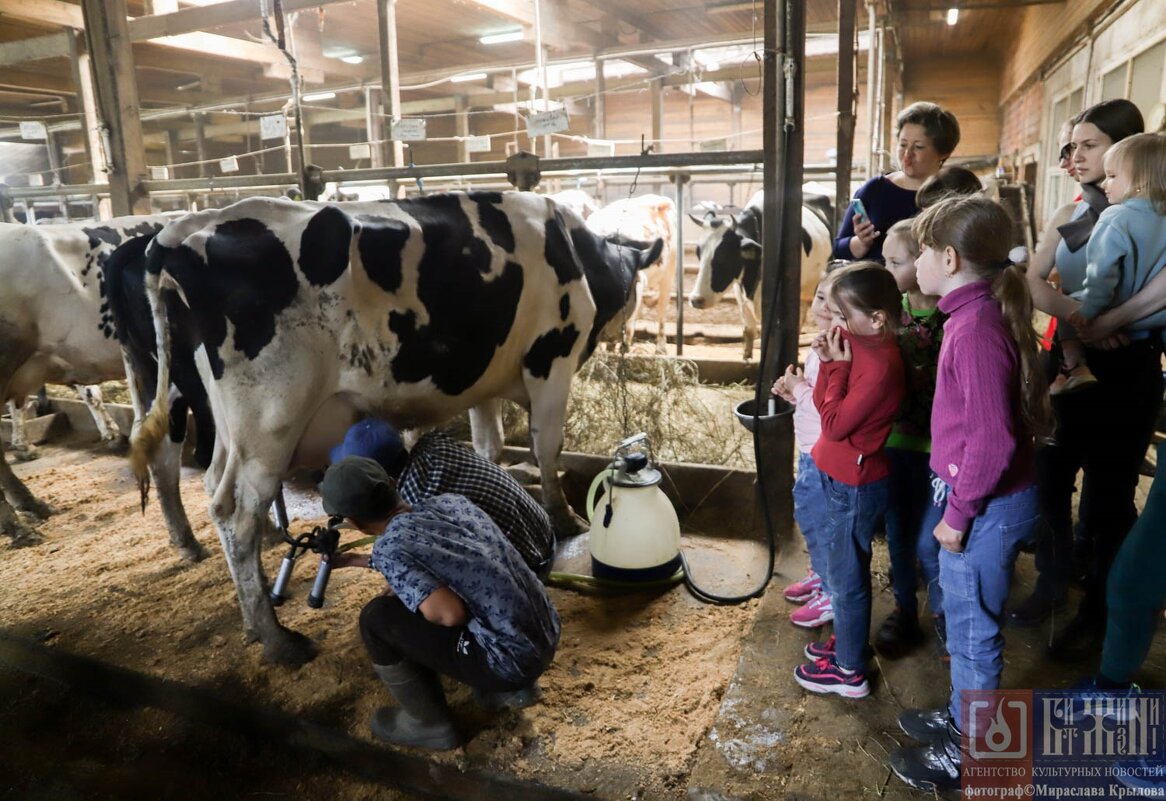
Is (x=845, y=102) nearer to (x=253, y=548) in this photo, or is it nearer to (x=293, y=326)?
(x=293, y=326)

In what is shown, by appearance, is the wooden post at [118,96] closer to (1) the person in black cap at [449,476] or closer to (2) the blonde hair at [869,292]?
(1) the person in black cap at [449,476]

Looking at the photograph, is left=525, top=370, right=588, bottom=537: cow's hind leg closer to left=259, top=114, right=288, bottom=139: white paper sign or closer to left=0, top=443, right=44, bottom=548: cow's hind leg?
left=259, top=114, right=288, bottom=139: white paper sign

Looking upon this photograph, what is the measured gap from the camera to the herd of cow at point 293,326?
9.07ft

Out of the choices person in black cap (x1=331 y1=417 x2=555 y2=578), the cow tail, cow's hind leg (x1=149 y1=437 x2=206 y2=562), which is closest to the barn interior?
cow's hind leg (x1=149 y1=437 x2=206 y2=562)

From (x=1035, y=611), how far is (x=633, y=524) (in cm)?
148

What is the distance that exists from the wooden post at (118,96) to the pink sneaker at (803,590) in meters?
4.92

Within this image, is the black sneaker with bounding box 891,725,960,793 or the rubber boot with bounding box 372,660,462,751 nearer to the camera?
the black sneaker with bounding box 891,725,960,793

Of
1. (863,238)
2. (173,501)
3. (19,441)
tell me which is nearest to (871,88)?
(863,238)

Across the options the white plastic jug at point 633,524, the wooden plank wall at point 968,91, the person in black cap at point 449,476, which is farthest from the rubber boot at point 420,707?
→ the wooden plank wall at point 968,91

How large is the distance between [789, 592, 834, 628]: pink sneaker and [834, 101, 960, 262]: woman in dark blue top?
130cm

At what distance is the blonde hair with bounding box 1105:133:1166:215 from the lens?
81.7 inches

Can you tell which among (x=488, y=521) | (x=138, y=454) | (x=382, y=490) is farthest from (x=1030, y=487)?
(x=138, y=454)

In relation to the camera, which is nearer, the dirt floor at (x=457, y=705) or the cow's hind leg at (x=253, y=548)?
the dirt floor at (x=457, y=705)

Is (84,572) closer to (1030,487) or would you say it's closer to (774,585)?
(774,585)
